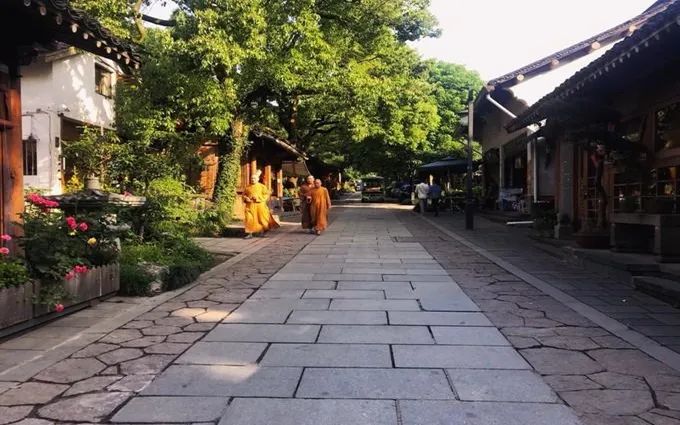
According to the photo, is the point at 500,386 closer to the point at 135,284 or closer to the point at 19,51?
the point at 135,284

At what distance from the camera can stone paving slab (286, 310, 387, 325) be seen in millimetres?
5992

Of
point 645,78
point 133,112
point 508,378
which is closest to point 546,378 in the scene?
point 508,378

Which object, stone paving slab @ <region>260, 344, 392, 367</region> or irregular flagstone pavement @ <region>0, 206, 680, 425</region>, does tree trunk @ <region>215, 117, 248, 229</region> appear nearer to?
irregular flagstone pavement @ <region>0, 206, 680, 425</region>

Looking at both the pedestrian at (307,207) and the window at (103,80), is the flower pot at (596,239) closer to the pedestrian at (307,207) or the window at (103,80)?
the pedestrian at (307,207)

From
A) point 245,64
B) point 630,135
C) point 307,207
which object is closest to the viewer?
point 630,135

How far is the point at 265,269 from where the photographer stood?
984 centimetres

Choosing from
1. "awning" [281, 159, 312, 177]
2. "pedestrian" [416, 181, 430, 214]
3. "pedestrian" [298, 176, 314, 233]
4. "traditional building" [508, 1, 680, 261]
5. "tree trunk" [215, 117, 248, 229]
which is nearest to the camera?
"traditional building" [508, 1, 680, 261]

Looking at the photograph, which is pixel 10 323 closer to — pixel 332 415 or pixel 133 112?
pixel 332 415

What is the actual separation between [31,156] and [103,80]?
14.8 feet

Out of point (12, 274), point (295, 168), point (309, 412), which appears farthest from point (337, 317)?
point (295, 168)

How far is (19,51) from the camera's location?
21.8 ft

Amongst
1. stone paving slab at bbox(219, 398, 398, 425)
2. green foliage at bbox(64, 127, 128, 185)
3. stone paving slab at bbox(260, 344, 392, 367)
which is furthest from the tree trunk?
stone paving slab at bbox(219, 398, 398, 425)

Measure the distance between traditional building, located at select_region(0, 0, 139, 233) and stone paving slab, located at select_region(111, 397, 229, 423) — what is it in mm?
3593

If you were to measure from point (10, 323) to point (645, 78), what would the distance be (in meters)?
9.69
